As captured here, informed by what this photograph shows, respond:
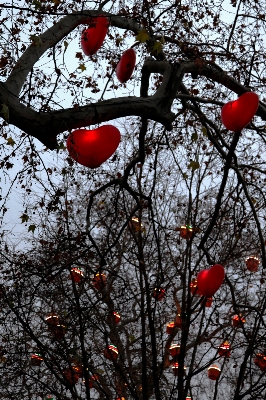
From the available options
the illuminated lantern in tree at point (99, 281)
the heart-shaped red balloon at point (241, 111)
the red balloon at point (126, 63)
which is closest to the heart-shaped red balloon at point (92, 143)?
the red balloon at point (126, 63)

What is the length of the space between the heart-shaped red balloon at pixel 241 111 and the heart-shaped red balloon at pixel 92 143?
1.87 ft

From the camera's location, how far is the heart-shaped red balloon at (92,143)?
2.54m

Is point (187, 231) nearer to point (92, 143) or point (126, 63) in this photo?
point (126, 63)

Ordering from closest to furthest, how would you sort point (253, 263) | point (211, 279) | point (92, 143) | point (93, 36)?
point (92, 143) → point (93, 36) → point (211, 279) → point (253, 263)

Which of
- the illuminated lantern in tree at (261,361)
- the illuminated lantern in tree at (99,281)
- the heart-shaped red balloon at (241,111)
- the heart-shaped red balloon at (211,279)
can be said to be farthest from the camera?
the illuminated lantern in tree at (261,361)

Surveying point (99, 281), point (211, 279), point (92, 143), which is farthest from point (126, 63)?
point (99, 281)

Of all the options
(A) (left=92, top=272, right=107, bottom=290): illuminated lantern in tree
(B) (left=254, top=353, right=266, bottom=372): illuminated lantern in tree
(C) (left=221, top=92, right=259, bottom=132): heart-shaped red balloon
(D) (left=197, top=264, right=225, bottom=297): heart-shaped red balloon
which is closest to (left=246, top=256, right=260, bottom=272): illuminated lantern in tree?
(B) (left=254, top=353, right=266, bottom=372): illuminated lantern in tree

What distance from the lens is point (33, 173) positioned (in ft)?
11.9

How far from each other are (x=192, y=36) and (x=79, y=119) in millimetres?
2649

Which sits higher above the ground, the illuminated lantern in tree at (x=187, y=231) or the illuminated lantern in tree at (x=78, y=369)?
the illuminated lantern in tree at (x=187, y=231)

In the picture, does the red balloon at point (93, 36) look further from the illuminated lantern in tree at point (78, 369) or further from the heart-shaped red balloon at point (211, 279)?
the illuminated lantern in tree at point (78, 369)

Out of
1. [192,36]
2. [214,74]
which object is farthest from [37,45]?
[192,36]

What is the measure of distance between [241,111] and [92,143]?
28.5 inches

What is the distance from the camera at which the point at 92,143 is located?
2549 mm
